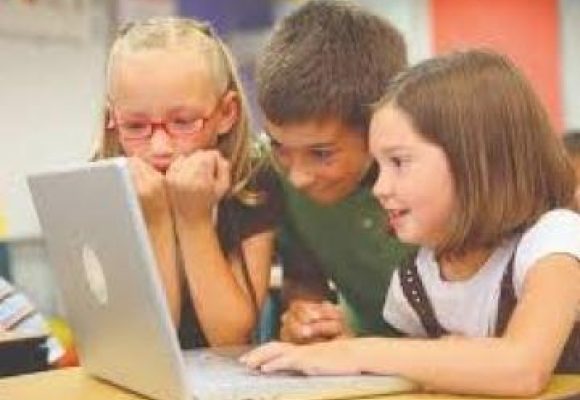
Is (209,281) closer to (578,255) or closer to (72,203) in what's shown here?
(72,203)

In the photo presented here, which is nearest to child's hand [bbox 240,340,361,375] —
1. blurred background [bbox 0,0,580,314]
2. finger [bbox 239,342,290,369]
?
finger [bbox 239,342,290,369]

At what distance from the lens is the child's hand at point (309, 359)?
2.95ft

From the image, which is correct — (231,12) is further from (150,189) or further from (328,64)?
(150,189)

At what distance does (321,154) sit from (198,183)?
177 millimetres

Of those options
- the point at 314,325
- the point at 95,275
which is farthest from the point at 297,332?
the point at 95,275

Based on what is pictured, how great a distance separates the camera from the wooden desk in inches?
33.7

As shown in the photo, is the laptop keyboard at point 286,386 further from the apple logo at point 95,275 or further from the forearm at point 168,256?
the forearm at point 168,256

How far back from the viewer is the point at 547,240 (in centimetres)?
96

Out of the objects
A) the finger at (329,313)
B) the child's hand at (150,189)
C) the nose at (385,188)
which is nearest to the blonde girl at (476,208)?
the nose at (385,188)

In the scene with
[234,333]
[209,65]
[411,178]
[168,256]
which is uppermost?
[209,65]

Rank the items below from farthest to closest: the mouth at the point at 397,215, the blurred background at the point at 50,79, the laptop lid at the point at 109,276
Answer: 1. the blurred background at the point at 50,79
2. the mouth at the point at 397,215
3. the laptop lid at the point at 109,276

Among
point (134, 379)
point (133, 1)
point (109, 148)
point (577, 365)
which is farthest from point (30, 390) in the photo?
point (133, 1)

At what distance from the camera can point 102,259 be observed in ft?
2.94

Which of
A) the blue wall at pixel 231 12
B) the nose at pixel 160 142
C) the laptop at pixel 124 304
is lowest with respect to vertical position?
the laptop at pixel 124 304
